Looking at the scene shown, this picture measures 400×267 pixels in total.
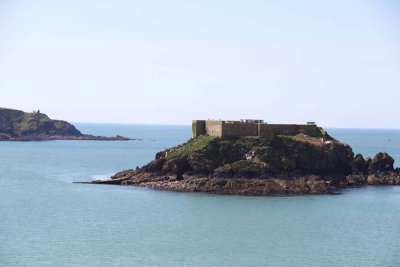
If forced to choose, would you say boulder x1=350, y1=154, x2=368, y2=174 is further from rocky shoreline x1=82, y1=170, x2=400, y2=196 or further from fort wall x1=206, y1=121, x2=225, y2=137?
fort wall x1=206, y1=121, x2=225, y2=137

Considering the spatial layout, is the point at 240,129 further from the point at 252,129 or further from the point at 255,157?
the point at 255,157

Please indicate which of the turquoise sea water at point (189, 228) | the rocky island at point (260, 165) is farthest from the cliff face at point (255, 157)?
the turquoise sea water at point (189, 228)

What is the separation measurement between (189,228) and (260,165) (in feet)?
79.1

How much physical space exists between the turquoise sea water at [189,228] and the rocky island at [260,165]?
10.0ft

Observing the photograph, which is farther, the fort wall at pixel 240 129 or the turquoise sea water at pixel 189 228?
the fort wall at pixel 240 129

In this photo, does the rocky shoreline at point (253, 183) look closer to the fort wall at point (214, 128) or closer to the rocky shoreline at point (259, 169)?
the rocky shoreline at point (259, 169)

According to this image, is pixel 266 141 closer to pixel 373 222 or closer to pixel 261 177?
pixel 261 177

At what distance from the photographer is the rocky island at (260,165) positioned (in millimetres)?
74375

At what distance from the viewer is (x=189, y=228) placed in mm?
54812

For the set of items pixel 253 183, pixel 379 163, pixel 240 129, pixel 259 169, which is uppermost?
pixel 240 129

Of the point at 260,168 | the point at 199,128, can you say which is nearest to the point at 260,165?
the point at 260,168

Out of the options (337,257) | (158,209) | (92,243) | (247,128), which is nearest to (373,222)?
(337,257)

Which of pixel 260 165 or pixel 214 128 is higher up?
pixel 214 128

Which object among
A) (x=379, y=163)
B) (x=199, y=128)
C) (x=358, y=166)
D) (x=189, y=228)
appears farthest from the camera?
(x=199, y=128)
